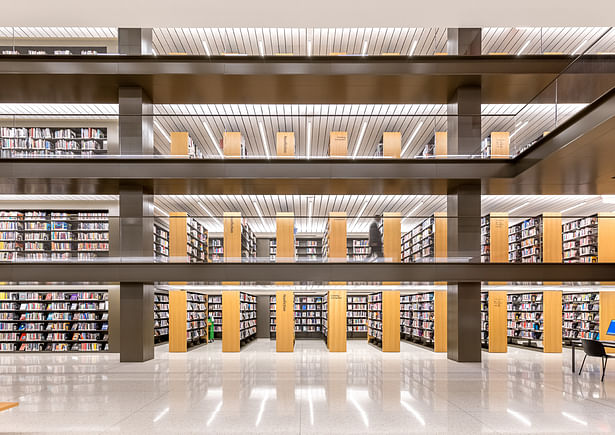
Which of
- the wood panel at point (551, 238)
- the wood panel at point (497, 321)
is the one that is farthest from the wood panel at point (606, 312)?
the wood panel at point (551, 238)

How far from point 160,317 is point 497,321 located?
9098 mm

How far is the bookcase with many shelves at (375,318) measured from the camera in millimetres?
14656

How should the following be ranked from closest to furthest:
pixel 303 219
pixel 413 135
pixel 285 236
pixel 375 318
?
1. pixel 303 219
2. pixel 285 236
3. pixel 413 135
4. pixel 375 318

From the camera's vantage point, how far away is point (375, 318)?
15.2m

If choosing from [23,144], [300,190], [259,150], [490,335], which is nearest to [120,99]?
[23,144]

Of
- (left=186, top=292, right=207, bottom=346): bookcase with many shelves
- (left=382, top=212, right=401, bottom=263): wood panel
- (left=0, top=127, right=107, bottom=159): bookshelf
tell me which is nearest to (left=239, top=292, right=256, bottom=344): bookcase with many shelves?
(left=186, top=292, right=207, bottom=346): bookcase with many shelves

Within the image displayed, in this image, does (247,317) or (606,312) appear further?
(247,317)

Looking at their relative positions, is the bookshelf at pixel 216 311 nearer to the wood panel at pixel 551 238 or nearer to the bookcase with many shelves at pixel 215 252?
the bookcase with many shelves at pixel 215 252

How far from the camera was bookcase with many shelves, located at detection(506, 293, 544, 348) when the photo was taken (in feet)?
44.9

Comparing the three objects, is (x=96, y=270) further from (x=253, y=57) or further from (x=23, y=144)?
(x=253, y=57)

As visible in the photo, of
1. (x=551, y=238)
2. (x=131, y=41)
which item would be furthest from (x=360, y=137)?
(x=131, y=41)

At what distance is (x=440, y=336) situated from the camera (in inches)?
484

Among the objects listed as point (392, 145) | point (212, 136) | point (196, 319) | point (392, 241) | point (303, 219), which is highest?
point (212, 136)

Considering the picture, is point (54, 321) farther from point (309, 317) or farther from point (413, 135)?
point (413, 135)
